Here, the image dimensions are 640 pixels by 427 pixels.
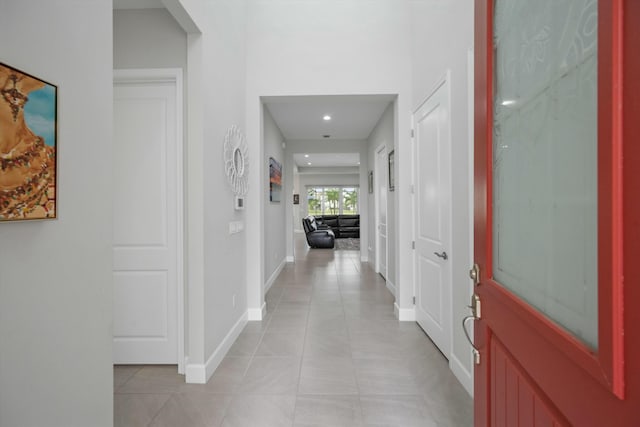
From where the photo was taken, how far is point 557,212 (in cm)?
74

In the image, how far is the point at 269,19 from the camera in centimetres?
351

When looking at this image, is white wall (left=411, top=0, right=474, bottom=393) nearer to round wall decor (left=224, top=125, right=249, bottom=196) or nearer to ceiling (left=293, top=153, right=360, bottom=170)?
round wall decor (left=224, top=125, right=249, bottom=196)

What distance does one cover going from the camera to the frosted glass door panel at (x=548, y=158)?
2.05 ft

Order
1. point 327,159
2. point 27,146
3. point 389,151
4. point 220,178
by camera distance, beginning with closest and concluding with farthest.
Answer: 1. point 27,146
2. point 220,178
3. point 389,151
4. point 327,159

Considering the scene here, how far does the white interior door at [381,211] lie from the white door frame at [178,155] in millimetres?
3439

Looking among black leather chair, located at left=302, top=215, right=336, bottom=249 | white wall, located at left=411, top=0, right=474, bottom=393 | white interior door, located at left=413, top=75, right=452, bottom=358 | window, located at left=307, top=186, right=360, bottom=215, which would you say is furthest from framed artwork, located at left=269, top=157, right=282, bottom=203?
window, located at left=307, top=186, right=360, bottom=215

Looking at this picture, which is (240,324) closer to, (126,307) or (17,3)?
(126,307)

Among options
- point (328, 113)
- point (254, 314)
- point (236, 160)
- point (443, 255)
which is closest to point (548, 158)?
point (443, 255)

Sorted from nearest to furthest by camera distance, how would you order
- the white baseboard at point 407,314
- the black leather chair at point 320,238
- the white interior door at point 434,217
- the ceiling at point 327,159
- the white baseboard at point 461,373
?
1. the white baseboard at point 461,373
2. the white interior door at point 434,217
3. the white baseboard at point 407,314
4. the black leather chair at point 320,238
5. the ceiling at point 327,159

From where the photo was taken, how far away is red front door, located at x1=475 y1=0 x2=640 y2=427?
1.63 ft

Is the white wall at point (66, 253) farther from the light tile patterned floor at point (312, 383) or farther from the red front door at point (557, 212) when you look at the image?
the red front door at point (557, 212)

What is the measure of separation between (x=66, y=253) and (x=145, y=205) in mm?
1503

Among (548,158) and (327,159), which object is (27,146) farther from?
(327,159)

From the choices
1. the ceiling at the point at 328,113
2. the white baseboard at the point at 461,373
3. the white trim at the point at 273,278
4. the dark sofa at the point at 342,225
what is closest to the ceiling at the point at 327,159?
the dark sofa at the point at 342,225
